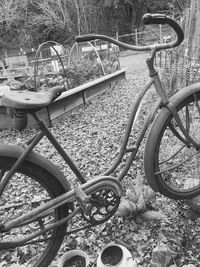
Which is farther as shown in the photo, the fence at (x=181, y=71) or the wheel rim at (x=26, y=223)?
the fence at (x=181, y=71)

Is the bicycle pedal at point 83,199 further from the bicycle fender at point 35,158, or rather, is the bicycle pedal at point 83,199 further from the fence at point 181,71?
the fence at point 181,71

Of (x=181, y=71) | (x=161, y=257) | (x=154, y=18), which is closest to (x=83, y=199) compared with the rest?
(x=161, y=257)

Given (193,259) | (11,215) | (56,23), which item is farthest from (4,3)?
(193,259)

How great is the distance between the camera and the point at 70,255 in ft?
5.37

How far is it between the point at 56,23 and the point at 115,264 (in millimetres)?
17538

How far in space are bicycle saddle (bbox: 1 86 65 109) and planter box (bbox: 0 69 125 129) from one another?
2.41 meters

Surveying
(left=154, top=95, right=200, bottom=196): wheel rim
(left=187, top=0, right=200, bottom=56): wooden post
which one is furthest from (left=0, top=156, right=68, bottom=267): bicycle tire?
(left=187, top=0, right=200, bottom=56): wooden post

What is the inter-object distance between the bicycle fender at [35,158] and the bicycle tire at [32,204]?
2cm

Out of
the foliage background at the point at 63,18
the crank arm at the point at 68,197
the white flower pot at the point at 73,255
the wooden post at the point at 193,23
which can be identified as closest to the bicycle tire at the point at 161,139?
the crank arm at the point at 68,197

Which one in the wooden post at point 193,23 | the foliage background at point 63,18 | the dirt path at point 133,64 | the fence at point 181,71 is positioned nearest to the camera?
the fence at point 181,71

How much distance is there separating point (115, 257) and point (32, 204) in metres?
0.93

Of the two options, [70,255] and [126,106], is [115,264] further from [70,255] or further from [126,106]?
[126,106]

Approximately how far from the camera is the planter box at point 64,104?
4133 mm

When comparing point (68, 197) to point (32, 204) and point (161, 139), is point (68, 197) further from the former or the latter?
point (32, 204)
